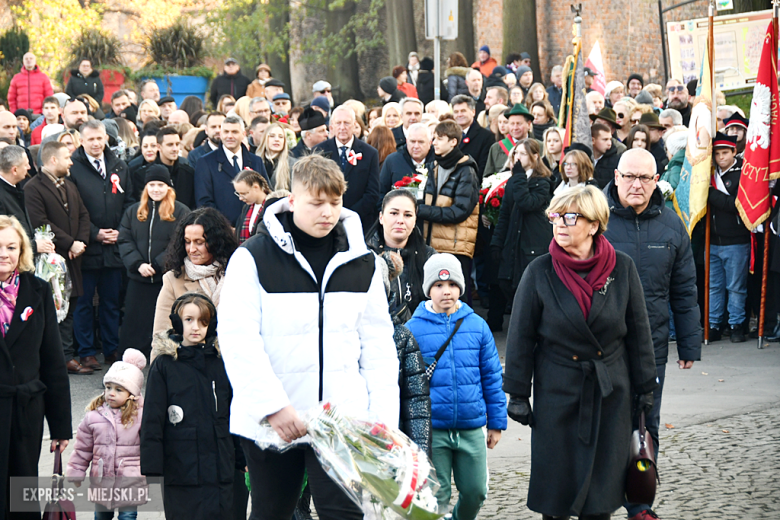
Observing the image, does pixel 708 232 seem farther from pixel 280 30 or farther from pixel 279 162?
pixel 280 30

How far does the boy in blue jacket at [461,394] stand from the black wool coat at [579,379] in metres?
0.31

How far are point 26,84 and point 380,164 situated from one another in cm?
943

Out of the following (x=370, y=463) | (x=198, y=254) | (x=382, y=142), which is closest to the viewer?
(x=370, y=463)

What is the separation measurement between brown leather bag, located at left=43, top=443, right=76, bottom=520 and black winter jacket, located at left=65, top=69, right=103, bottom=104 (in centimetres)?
1437

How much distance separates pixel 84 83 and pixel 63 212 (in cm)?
1006

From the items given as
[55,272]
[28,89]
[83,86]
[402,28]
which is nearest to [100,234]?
[55,272]

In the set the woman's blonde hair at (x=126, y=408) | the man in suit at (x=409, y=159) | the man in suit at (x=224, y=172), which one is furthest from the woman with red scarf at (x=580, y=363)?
the man in suit at (x=224, y=172)

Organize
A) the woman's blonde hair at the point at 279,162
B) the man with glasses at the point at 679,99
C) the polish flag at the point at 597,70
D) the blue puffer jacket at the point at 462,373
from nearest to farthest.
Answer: the blue puffer jacket at the point at 462,373
the woman's blonde hair at the point at 279,162
the man with glasses at the point at 679,99
the polish flag at the point at 597,70

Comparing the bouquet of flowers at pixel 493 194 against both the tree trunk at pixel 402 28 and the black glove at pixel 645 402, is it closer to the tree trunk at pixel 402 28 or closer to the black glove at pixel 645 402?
the black glove at pixel 645 402

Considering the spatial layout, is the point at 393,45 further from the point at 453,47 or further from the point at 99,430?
the point at 99,430

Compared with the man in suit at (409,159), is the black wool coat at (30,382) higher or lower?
lower

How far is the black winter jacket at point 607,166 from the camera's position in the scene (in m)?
10.5

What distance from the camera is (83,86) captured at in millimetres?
18594

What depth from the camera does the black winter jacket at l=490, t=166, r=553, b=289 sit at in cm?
977
